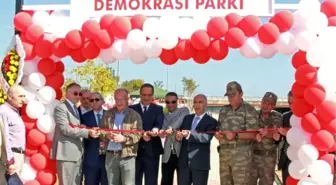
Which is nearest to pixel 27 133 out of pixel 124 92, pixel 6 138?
pixel 6 138

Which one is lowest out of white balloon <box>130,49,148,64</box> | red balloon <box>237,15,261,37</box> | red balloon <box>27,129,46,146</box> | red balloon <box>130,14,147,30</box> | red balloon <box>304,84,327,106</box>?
red balloon <box>27,129,46,146</box>

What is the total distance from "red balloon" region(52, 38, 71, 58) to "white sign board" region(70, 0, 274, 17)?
0.44 m

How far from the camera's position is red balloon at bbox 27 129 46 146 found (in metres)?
5.86

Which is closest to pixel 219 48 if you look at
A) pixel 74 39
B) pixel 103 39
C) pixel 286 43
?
pixel 286 43

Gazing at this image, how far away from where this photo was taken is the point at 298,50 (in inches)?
199

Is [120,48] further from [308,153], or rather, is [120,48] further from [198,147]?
[308,153]

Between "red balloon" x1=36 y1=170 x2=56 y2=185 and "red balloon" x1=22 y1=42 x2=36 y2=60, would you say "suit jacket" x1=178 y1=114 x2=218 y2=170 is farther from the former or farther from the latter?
"red balloon" x1=22 y1=42 x2=36 y2=60

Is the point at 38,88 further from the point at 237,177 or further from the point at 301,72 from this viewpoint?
the point at 301,72

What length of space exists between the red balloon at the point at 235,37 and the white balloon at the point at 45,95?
2.45 meters

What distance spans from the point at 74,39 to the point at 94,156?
1582 millimetres

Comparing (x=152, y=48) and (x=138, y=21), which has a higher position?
(x=138, y=21)

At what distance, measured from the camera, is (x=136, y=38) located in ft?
17.4

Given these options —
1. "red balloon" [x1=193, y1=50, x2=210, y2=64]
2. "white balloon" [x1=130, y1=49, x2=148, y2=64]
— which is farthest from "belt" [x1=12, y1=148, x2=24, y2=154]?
"red balloon" [x1=193, y1=50, x2=210, y2=64]

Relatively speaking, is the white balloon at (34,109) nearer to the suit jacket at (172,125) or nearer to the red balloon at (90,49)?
the red balloon at (90,49)
